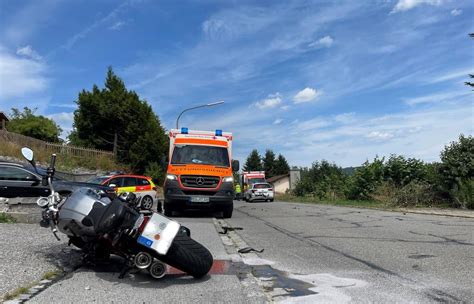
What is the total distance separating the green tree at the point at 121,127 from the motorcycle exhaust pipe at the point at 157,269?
32939 mm

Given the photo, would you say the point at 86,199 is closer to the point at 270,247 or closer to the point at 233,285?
the point at 233,285

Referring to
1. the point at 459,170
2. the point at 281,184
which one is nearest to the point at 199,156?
the point at 459,170

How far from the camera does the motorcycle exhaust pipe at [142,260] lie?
5125 millimetres

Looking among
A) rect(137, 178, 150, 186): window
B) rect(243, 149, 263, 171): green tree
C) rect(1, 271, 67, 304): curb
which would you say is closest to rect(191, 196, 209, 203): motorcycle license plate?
rect(137, 178, 150, 186): window

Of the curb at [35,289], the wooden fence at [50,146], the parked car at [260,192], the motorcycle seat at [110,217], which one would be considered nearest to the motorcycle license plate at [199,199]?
the curb at [35,289]

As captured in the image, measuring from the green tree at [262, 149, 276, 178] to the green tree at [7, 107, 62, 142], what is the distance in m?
68.4

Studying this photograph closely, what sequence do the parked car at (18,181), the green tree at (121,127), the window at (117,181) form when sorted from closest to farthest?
the parked car at (18,181)
the window at (117,181)
the green tree at (121,127)

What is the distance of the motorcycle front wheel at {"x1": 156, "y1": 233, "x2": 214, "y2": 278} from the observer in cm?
527

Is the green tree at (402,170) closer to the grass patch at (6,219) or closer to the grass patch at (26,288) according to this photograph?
the grass patch at (6,219)

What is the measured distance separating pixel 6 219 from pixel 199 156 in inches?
247

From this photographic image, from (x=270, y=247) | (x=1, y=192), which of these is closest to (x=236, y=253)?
(x=270, y=247)

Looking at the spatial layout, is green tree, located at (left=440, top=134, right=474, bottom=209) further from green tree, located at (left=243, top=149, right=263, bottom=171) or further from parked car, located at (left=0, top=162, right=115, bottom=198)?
green tree, located at (left=243, top=149, right=263, bottom=171)

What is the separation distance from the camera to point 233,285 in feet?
17.4

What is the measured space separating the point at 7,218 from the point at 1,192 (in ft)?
10.5
